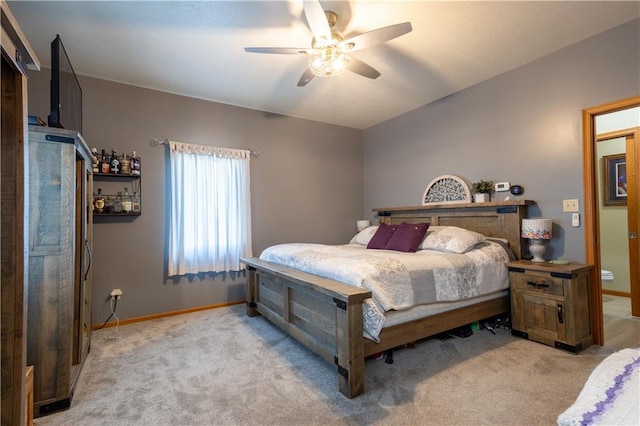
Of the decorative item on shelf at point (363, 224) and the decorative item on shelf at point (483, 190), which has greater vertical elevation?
the decorative item on shelf at point (483, 190)

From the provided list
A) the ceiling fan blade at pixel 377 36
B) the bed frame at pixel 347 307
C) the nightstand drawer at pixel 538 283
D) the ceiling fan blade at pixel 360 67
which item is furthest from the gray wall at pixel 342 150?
the ceiling fan blade at pixel 377 36

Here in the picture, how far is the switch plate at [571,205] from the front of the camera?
2756 mm

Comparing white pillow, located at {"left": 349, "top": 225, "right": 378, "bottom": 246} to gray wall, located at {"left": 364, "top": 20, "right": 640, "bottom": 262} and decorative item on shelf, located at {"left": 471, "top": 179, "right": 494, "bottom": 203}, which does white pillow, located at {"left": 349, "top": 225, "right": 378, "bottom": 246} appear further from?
decorative item on shelf, located at {"left": 471, "top": 179, "right": 494, "bottom": 203}

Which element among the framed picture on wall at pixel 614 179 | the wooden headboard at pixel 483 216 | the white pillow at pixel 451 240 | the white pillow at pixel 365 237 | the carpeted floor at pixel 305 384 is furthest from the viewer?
the framed picture on wall at pixel 614 179

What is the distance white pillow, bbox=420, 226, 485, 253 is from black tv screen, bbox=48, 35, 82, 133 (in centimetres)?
323

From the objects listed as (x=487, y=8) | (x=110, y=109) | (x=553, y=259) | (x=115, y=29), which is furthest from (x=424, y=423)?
(x=110, y=109)

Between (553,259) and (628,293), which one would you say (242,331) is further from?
(628,293)

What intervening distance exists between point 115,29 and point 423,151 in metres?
3.70

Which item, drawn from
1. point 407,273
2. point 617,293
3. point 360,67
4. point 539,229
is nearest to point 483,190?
point 539,229

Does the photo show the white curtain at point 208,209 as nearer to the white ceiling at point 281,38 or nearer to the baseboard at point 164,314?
the baseboard at point 164,314

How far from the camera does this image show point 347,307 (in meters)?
1.83

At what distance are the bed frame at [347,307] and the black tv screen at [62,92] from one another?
194 cm

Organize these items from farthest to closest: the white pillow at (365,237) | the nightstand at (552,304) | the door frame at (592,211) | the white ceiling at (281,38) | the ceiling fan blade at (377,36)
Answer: the white pillow at (365,237), the door frame at (592,211), the nightstand at (552,304), the white ceiling at (281,38), the ceiling fan blade at (377,36)

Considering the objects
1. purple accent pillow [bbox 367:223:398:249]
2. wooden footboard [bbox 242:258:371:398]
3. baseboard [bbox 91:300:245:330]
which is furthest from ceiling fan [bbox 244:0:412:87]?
baseboard [bbox 91:300:245:330]
